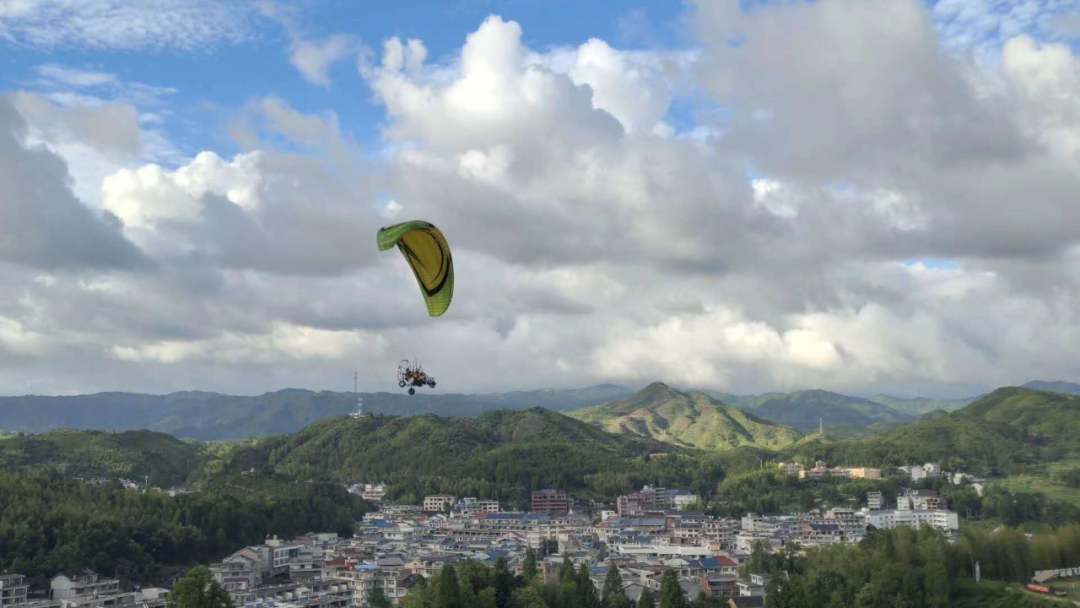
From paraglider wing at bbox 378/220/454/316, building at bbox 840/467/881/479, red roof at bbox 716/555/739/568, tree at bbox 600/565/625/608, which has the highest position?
paraglider wing at bbox 378/220/454/316

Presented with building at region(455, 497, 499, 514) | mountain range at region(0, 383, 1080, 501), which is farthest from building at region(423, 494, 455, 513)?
mountain range at region(0, 383, 1080, 501)

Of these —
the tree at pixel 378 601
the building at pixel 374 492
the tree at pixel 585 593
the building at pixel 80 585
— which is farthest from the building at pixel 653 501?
the building at pixel 80 585

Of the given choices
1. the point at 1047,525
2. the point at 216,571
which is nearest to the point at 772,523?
the point at 1047,525

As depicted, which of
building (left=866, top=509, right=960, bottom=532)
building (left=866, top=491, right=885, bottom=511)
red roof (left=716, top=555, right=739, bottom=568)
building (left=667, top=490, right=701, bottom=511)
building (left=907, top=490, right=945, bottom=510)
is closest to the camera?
red roof (left=716, top=555, right=739, bottom=568)

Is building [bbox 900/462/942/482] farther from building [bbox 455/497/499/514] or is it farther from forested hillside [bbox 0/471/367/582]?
forested hillside [bbox 0/471/367/582]

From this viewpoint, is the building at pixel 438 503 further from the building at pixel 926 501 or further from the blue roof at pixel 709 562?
the building at pixel 926 501

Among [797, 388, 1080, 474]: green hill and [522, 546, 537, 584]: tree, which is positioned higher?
[797, 388, 1080, 474]: green hill

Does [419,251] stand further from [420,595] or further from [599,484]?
[599,484]

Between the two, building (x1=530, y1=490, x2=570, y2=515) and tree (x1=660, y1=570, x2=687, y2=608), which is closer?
tree (x1=660, y1=570, x2=687, y2=608)

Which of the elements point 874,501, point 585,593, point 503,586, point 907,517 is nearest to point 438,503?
point 874,501
